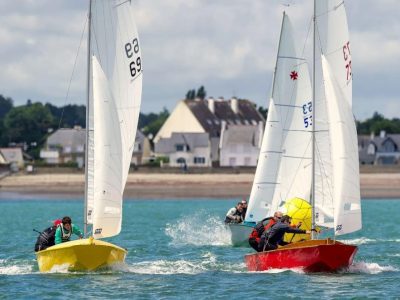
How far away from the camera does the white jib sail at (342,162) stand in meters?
30.7

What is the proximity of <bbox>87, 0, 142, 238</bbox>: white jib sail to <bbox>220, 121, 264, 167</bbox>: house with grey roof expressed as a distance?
100550 millimetres

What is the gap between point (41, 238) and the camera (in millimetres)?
31500

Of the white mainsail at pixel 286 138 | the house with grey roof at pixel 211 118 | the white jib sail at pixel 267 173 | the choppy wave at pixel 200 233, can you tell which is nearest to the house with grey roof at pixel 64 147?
the house with grey roof at pixel 211 118

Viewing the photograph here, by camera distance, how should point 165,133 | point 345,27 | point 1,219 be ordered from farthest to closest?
Result: point 165,133 < point 1,219 < point 345,27

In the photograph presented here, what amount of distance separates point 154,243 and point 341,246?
49.3ft

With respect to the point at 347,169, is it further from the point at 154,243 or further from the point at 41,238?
the point at 154,243

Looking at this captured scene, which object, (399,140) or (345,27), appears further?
(399,140)

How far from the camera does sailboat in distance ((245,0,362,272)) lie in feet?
100

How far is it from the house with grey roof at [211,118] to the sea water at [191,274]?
83894mm

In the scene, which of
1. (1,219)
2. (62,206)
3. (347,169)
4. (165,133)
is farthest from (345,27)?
(165,133)

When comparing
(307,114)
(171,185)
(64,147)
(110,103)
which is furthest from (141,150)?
(110,103)

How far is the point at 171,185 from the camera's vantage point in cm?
10150

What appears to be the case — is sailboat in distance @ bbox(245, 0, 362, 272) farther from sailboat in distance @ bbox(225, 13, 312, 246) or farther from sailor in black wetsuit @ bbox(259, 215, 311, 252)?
sailboat in distance @ bbox(225, 13, 312, 246)

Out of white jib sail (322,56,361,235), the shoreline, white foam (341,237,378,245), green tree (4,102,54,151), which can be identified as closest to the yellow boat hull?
white jib sail (322,56,361,235)
